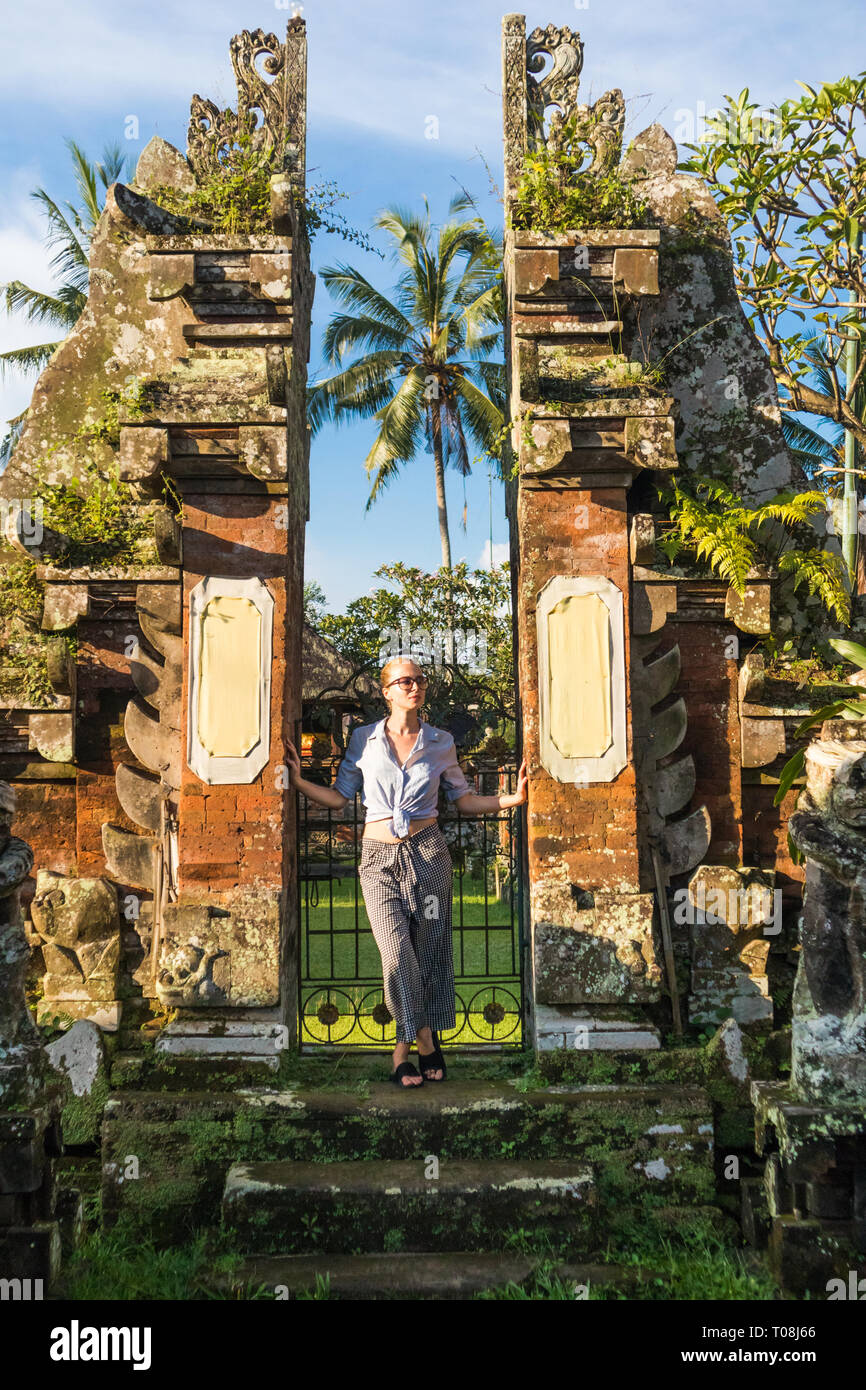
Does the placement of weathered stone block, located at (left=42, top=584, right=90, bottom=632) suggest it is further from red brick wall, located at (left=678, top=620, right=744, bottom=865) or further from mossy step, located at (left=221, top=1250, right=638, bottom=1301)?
mossy step, located at (left=221, top=1250, right=638, bottom=1301)

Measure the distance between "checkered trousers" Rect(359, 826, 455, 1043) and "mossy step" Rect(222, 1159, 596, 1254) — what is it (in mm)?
Result: 755

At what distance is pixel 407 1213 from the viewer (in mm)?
4172

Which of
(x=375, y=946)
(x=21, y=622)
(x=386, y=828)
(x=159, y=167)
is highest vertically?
(x=159, y=167)

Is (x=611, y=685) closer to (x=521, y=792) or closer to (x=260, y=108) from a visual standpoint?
(x=521, y=792)

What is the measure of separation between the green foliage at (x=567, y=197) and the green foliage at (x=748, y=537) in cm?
139

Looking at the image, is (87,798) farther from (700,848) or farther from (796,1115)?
(796,1115)

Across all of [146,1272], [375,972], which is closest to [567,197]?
[146,1272]

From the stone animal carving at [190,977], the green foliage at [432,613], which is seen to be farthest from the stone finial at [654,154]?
the green foliage at [432,613]

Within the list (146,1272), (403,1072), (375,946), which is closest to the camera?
(146,1272)

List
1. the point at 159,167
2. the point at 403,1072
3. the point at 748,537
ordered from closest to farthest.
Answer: the point at 403,1072 < the point at 748,537 < the point at 159,167

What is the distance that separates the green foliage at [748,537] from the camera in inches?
207

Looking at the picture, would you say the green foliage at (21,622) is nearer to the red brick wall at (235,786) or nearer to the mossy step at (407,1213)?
the red brick wall at (235,786)

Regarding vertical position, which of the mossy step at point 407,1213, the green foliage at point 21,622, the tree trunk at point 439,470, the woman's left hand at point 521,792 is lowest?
the mossy step at point 407,1213

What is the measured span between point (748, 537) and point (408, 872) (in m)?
2.46
